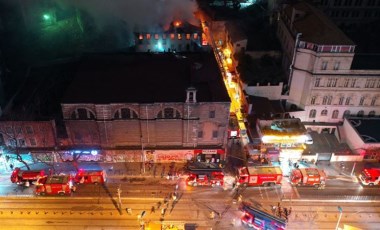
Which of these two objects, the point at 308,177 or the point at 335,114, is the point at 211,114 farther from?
the point at 335,114

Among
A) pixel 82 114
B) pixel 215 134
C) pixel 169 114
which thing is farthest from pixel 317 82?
pixel 82 114

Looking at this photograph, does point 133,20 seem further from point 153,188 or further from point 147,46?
point 153,188

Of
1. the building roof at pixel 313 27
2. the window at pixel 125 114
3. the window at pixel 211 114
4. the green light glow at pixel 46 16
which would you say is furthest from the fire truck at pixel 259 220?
the green light glow at pixel 46 16

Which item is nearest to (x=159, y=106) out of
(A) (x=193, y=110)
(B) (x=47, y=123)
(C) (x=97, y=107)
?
(A) (x=193, y=110)

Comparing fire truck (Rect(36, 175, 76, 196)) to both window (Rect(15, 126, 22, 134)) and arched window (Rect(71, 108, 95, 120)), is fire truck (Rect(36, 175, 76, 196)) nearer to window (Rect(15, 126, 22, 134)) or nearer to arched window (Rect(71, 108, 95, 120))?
window (Rect(15, 126, 22, 134))

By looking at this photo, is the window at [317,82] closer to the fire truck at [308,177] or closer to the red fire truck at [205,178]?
the fire truck at [308,177]

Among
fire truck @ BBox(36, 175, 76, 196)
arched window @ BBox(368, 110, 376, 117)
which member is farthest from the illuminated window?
arched window @ BBox(368, 110, 376, 117)
